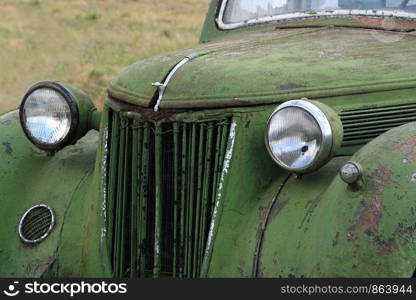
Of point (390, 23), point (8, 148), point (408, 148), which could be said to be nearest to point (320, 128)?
point (408, 148)

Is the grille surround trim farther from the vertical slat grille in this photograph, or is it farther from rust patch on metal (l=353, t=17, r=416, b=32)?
rust patch on metal (l=353, t=17, r=416, b=32)

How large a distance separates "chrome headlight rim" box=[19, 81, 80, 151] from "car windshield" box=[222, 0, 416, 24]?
1327mm

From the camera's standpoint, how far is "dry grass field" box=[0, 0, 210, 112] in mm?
18250

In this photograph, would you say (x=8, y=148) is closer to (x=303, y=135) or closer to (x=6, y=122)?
(x=6, y=122)

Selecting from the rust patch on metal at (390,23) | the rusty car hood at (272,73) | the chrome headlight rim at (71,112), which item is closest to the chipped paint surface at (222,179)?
the rusty car hood at (272,73)

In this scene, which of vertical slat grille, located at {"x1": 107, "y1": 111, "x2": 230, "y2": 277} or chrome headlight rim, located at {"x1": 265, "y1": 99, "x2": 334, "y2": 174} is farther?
vertical slat grille, located at {"x1": 107, "y1": 111, "x2": 230, "y2": 277}

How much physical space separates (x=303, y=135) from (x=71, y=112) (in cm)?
143

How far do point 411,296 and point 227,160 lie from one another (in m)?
0.94

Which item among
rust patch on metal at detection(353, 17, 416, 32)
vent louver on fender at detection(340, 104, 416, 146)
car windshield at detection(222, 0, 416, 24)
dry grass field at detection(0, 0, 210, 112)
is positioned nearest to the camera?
vent louver on fender at detection(340, 104, 416, 146)

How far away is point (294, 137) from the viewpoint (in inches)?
142

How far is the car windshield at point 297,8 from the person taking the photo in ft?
15.7

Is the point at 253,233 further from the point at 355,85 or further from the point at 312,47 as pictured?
the point at 312,47

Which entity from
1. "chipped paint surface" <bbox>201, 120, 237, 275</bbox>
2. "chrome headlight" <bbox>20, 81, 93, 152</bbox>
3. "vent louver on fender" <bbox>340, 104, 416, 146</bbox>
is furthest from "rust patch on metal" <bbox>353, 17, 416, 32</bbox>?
"chrome headlight" <bbox>20, 81, 93, 152</bbox>

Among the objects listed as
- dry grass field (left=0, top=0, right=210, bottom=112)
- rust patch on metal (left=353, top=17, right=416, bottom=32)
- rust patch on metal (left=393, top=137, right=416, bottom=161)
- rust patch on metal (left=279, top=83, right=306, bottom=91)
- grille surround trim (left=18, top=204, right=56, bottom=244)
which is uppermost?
rust patch on metal (left=353, top=17, right=416, bottom=32)
